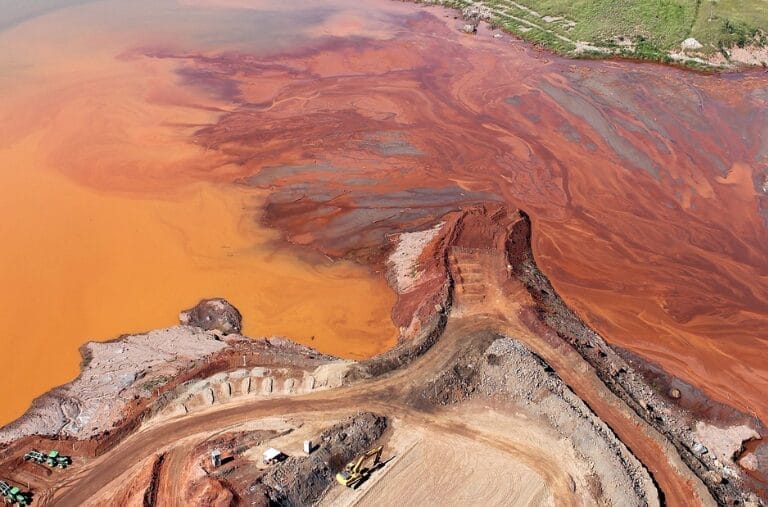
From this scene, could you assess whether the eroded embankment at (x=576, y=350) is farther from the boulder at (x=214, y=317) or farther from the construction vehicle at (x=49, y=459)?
the construction vehicle at (x=49, y=459)

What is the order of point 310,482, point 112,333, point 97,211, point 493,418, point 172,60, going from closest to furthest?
point 310,482, point 493,418, point 112,333, point 97,211, point 172,60

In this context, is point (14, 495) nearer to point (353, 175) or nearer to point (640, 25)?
point (353, 175)

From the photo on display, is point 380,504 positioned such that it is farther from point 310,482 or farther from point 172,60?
point 172,60

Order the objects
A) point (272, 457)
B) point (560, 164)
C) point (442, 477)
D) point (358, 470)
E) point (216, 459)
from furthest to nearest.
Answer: point (560, 164), point (442, 477), point (358, 470), point (272, 457), point (216, 459)

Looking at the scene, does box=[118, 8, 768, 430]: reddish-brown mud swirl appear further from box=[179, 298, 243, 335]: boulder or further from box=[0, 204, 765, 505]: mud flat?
box=[179, 298, 243, 335]: boulder

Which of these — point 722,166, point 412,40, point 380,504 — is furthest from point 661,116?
point 380,504

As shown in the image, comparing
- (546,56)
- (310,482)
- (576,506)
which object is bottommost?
(576,506)

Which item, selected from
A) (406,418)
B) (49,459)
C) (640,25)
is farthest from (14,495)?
(640,25)
